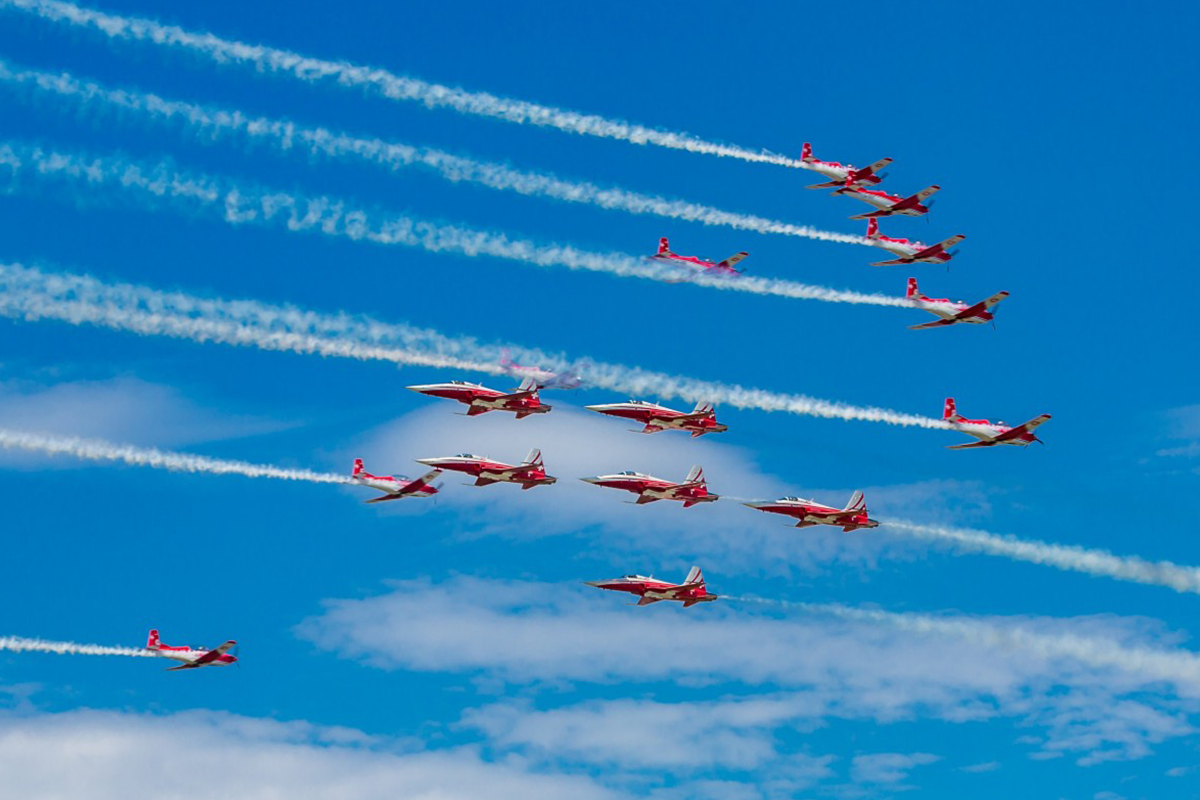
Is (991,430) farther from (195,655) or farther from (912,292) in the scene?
(195,655)

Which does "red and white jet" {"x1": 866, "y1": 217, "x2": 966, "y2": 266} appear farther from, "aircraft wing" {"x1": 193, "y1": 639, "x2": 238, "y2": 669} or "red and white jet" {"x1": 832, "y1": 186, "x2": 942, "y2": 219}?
"aircraft wing" {"x1": 193, "y1": 639, "x2": 238, "y2": 669}

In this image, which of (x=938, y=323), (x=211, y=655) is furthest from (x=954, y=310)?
(x=211, y=655)

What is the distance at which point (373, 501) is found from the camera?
9256cm

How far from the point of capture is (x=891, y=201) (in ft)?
316

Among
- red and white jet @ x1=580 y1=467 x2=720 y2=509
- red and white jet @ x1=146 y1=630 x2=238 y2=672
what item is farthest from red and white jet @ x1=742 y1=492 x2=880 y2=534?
red and white jet @ x1=146 y1=630 x2=238 y2=672

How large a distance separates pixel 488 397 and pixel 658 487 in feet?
46.3

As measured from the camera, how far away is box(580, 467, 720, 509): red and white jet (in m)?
91.8

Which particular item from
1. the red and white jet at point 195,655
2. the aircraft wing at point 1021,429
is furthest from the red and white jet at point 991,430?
the red and white jet at point 195,655

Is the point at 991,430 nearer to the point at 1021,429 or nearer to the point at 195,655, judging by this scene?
the point at 1021,429

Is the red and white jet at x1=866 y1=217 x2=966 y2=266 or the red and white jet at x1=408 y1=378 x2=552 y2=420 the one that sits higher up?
the red and white jet at x1=866 y1=217 x2=966 y2=266

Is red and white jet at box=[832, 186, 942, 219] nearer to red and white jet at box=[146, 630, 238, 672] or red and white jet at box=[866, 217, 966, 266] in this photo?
red and white jet at box=[866, 217, 966, 266]

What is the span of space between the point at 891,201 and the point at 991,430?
14928mm

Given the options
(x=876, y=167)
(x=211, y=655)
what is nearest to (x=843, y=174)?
(x=876, y=167)

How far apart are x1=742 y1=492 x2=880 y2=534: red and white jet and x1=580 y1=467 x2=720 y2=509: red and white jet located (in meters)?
3.07
